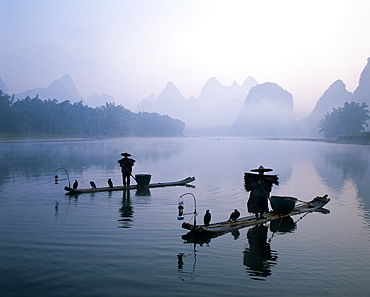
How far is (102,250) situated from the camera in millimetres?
10523

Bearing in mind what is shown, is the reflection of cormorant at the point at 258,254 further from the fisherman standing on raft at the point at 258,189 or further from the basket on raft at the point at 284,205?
the basket on raft at the point at 284,205

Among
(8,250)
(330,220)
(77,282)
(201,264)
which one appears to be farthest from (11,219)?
(330,220)

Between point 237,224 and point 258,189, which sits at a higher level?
point 258,189

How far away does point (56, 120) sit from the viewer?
393 feet

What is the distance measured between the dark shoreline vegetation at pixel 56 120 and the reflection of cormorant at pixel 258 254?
323 ft

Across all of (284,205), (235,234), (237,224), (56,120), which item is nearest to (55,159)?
(284,205)

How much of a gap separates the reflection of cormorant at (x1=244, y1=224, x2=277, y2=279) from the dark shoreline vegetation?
98.6 metres

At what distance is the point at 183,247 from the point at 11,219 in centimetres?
769

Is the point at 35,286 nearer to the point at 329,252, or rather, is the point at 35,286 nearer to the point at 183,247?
the point at 183,247

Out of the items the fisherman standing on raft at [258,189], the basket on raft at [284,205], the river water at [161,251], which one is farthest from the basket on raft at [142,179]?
the fisherman standing on raft at [258,189]

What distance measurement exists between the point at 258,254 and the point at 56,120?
392 feet

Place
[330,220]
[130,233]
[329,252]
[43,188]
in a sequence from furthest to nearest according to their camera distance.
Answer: [43,188], [330,220], [130,233], [329,252]

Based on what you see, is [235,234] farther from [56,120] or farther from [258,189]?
[56,120]

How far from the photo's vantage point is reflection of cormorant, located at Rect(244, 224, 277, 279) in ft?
30.8
